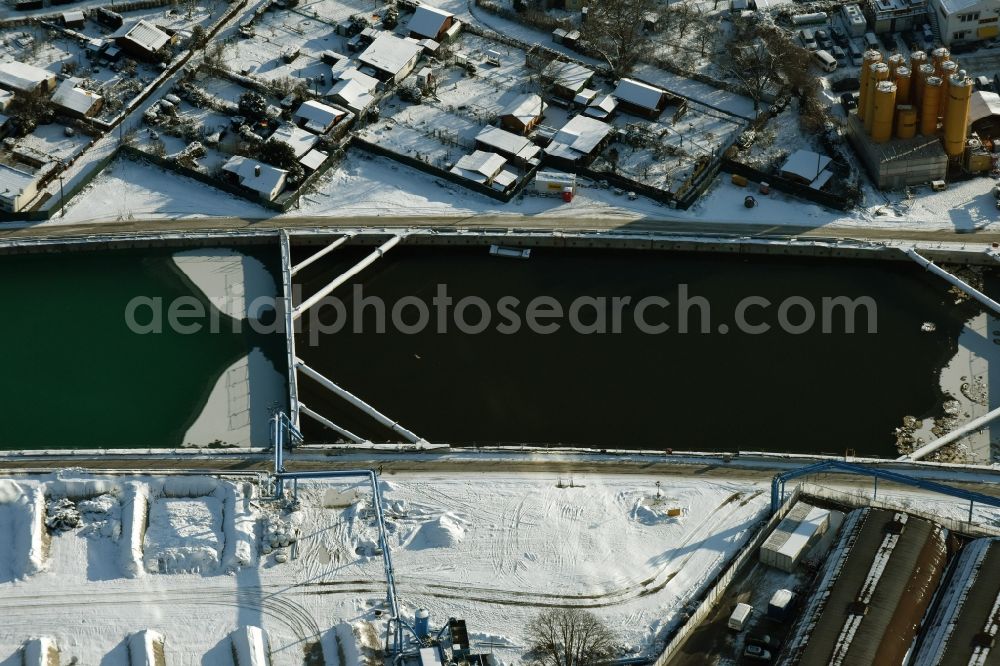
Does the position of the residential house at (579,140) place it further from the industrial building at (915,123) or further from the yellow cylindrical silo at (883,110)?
the yellow cylindrical silo at (883,110)

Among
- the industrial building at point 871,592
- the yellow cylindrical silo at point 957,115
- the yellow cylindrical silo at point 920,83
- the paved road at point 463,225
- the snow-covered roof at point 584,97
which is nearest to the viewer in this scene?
the industrial building at point 871,592

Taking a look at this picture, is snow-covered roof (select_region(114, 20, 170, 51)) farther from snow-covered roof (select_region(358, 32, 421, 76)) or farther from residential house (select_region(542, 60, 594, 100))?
residential house (select_region(542, 60, 594, 100))

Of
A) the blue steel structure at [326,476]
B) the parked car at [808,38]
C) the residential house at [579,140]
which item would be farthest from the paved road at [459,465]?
the parked car at [808,38]

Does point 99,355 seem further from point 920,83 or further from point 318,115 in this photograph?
point 920,83

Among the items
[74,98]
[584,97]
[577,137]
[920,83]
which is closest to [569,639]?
[577,137]

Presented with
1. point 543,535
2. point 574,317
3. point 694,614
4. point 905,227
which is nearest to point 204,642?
point 543,535

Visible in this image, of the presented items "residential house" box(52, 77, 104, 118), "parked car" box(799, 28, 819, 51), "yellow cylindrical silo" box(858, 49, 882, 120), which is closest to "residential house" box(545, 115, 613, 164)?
"yellow cylindrical silo" box(858, 49, 882, 120)
